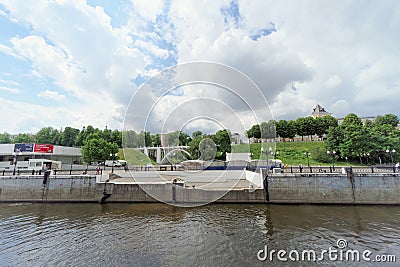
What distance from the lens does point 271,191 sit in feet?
40.7

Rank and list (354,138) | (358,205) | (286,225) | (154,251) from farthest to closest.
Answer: (354,138) → (358,205) → (286,225) → (154,251)

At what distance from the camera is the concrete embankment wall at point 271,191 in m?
11.7

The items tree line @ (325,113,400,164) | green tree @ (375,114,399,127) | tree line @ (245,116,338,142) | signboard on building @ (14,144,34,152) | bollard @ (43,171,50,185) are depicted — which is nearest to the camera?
bollard @ (43,171,50,185)

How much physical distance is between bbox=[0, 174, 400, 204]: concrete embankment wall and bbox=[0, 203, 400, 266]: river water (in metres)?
0.77

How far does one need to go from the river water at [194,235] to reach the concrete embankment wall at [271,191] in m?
0.77

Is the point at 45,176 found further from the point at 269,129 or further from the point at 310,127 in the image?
the point at 310,127

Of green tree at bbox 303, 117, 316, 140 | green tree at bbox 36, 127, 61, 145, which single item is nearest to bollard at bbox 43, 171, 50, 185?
green tree at bbox 36, 127, 61, 145

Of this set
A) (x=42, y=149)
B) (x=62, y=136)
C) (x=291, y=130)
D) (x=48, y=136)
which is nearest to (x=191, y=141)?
(x=42, y=149)

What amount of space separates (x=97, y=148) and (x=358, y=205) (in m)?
32.0

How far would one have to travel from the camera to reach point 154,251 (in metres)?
6.09

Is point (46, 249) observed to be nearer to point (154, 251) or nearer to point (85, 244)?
point (85, 244)

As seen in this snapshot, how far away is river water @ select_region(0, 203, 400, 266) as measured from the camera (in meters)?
5.66

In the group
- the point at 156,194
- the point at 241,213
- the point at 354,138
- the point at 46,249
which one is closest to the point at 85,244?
the point at 46,249

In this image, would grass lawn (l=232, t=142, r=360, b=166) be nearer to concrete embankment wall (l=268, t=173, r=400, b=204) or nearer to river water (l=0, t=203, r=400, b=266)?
concrete embankment wall (l=268, t=173, r=400, b=204)
